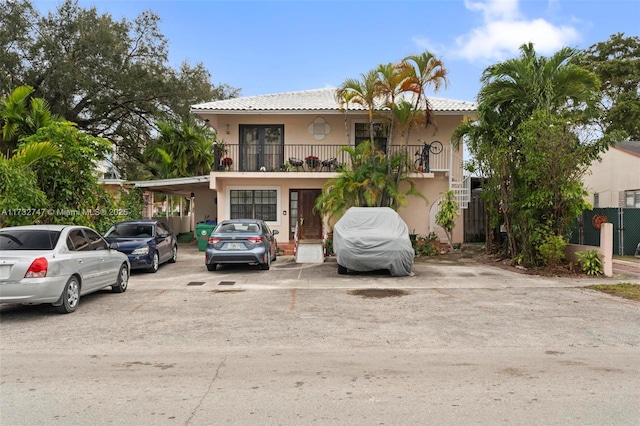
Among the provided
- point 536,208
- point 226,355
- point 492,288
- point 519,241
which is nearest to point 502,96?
point 536,208

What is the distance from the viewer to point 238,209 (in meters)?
20.5

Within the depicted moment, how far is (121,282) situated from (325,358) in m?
6.25

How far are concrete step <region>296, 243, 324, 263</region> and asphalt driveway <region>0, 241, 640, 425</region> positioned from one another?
555 cm

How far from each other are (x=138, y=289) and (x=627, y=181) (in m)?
21.1

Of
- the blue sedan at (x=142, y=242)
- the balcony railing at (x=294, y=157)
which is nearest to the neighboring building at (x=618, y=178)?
the balcony railing at (x=294, y=157)

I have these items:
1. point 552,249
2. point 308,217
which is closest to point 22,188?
point 308,217

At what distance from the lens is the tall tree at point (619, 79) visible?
28.9 meters

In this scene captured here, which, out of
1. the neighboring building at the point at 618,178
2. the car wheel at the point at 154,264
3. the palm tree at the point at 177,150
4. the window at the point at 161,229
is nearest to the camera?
the car wheel at the point at 154,264

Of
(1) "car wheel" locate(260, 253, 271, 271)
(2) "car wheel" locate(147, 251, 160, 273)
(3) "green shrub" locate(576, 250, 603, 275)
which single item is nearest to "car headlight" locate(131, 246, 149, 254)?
(2) "car wheel" locate(147, 251, 160, 273)

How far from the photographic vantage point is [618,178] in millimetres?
22453

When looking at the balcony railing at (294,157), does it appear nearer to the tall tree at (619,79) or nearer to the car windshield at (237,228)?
the car windshield at (237,228)

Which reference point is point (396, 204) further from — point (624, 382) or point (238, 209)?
point (624, 382)

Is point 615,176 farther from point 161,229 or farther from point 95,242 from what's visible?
point 95,242

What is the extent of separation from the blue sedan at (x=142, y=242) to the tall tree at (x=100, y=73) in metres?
10.7
